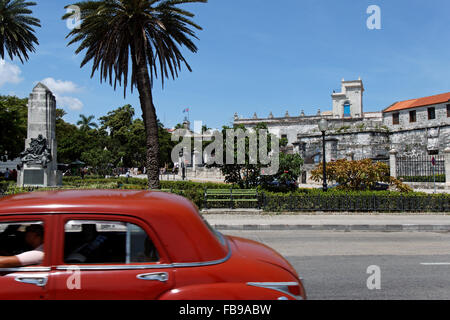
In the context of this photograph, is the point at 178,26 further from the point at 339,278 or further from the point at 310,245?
the point at 339,278

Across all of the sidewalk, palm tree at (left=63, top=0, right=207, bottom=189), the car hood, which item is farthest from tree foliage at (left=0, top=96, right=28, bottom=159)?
the car hood

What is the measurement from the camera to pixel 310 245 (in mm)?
9352

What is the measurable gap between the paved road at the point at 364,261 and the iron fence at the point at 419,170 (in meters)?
19.9

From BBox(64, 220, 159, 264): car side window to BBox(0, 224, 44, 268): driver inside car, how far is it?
23 centimetres

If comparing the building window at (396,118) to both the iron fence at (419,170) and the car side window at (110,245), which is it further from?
the car side window at (110,245)

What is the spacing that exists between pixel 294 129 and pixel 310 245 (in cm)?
6742

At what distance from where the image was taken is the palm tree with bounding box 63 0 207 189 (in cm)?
1588

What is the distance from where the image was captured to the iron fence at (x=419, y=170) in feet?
93.8

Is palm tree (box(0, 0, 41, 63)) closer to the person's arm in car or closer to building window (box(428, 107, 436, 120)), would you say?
the person's arm in car

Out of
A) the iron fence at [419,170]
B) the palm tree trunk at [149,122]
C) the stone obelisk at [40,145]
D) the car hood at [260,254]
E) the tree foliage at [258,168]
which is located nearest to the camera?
the car hood at [260,254]

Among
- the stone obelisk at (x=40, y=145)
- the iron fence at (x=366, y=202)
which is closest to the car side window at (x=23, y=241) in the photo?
the iron fence at (x=366, y=202)

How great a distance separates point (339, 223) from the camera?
12.6 meters

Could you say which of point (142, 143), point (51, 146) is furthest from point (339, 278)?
point (142, 143)

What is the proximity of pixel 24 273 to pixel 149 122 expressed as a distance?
14.2 m
